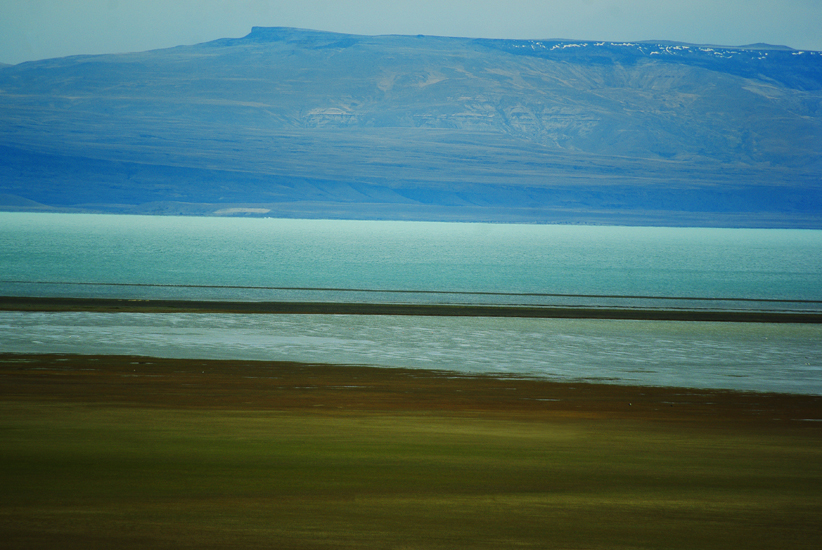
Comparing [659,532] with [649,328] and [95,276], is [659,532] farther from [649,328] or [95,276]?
[95,276]

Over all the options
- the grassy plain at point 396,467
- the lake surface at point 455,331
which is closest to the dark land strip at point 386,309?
the lake surface at point 455,331

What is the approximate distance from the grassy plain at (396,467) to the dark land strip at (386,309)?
17037 mm

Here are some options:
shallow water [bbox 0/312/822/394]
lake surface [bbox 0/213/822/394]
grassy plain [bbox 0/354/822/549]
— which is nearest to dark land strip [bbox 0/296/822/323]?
shallow water [bbox 0/312/822/394]

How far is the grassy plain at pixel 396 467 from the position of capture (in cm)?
722

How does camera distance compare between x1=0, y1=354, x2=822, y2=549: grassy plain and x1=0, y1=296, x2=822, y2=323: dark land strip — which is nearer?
x1=0, y1=354, x2=822, y2=549: grassy plain

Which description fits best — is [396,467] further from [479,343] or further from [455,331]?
[455,331]

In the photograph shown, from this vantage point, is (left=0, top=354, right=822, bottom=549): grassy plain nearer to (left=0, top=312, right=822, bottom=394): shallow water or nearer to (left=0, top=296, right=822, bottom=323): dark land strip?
(left=0, top=312, right=822, bottom=394): shallow water

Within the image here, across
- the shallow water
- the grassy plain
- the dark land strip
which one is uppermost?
the dark land strip

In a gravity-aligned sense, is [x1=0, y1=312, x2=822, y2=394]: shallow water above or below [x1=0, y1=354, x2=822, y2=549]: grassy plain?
above

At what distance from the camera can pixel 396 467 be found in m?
9.48

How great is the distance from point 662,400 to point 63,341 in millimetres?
14133

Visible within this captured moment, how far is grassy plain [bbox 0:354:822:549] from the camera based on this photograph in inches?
284

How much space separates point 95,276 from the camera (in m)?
52.0

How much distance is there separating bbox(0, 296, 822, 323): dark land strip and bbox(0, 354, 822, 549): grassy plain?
17037 millimetres
